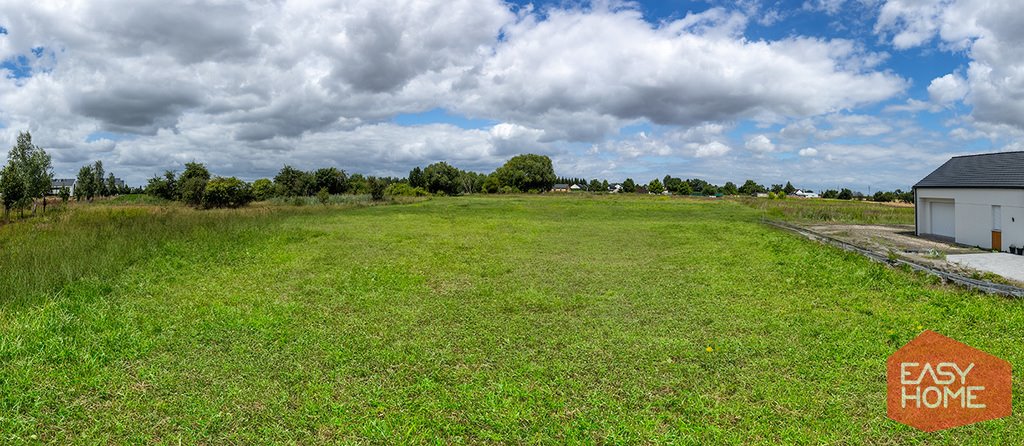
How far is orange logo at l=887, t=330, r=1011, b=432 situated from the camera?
415 cm

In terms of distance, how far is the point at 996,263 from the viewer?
1230 cm

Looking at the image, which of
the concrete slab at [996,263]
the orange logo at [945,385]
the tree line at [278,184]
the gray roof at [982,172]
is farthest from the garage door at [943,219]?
the tree line at [278,184]

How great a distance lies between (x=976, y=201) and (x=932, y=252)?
4.08 metres

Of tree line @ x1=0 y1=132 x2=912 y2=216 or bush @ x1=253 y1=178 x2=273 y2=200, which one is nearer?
tree line @ x1=0 y1=132 x2=912 y2=216

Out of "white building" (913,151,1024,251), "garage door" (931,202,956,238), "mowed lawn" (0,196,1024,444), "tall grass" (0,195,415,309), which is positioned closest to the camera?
"mowed lawn" (0,196,1024,444)

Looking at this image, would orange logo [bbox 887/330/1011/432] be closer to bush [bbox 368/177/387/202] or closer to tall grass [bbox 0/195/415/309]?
tall grass [bbox 0/195/415/309]

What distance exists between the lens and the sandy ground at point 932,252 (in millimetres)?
11195

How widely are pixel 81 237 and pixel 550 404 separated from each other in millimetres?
14986

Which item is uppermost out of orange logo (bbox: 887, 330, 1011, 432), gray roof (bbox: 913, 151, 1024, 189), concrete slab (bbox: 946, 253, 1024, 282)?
gray roof (bbox: 913, 151, 1024, 189)

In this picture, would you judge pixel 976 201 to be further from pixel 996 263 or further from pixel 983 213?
pixel 996 263

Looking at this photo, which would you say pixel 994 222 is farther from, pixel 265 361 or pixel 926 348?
pixel 265 361

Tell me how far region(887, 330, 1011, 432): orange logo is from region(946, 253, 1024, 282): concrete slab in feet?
23.5

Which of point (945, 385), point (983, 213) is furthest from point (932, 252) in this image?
point (945, 385)

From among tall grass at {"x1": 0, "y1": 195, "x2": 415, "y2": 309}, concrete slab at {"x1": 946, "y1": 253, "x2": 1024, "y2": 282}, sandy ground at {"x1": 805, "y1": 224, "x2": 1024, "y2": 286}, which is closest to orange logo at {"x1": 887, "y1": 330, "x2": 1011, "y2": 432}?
sandy ground at {"x1": 805, "y1": 224, "x2": 1024, "y2": 286}
